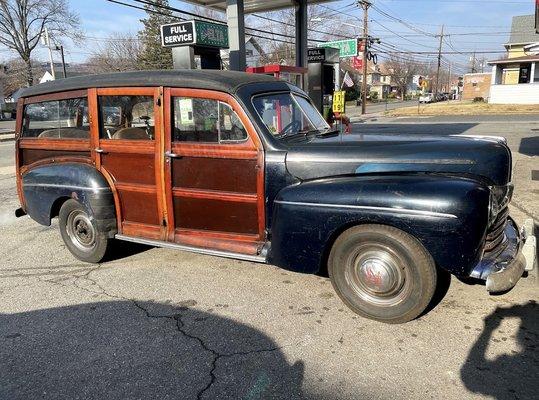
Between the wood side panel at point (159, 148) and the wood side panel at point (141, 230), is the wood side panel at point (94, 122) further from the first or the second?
the wood side panel at point (159, 148)

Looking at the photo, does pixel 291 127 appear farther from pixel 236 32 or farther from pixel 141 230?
pixel 236 32

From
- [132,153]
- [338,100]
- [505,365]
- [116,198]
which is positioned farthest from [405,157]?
[338,100]

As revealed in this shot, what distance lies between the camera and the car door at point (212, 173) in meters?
3.84

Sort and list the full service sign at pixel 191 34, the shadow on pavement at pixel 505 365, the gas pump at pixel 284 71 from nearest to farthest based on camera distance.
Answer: the shadow on pavement at pixel 505 365, the full service sign at pixel 191 34, the gas pump at pixel 284 71

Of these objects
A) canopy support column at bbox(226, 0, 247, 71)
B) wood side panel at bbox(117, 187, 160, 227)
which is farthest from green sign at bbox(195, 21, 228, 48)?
wood side panel at bbox(117, 187, 160, 227)

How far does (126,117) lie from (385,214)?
2834 millimetres

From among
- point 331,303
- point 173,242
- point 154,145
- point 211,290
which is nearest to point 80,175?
point 154,145

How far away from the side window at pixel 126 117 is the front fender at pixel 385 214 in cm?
163

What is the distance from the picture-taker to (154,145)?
421 cm

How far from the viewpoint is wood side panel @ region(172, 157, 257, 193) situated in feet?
12.6

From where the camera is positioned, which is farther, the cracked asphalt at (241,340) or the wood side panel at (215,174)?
the wood side panel at (215,174)

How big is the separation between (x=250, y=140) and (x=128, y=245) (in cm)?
244

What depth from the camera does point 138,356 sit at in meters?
3.11

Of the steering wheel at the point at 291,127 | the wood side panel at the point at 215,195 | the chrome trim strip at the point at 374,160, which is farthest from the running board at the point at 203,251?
the steering wheel at the point at 291,127
